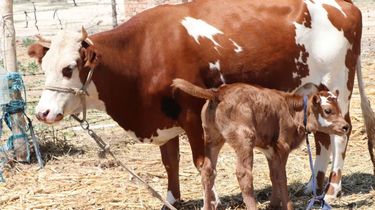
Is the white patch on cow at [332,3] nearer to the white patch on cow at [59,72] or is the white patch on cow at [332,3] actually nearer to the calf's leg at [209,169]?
the calf's leg at [209,169]

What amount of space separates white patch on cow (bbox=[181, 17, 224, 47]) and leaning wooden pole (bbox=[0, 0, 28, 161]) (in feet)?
8.64

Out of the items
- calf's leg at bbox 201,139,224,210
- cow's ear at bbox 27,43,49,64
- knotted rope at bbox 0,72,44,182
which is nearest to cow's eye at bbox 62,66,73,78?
cow's ear at bbox 27,43,49,64

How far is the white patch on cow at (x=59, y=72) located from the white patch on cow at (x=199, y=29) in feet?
3.21

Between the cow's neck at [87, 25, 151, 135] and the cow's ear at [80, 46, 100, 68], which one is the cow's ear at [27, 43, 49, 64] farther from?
the cow's neck at [87, 25, 151, 135]

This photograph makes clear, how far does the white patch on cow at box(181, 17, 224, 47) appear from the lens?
5.89m

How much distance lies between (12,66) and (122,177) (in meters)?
2.01

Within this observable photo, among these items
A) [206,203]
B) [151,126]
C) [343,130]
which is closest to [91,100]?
[151,126]

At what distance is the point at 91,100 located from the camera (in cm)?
570

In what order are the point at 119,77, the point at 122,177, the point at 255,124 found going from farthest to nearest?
1. the point at 122,177
2. the point at 119,77
3. the point at 255,124

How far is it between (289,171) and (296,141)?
178cm

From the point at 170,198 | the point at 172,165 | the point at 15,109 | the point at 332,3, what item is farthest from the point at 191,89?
the point at 15,109

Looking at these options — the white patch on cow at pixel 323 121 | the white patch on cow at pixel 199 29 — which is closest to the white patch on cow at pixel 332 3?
the white patch on cow at pixel 199 29

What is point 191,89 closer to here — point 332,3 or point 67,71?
point 67,71

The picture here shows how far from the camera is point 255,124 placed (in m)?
5.35
